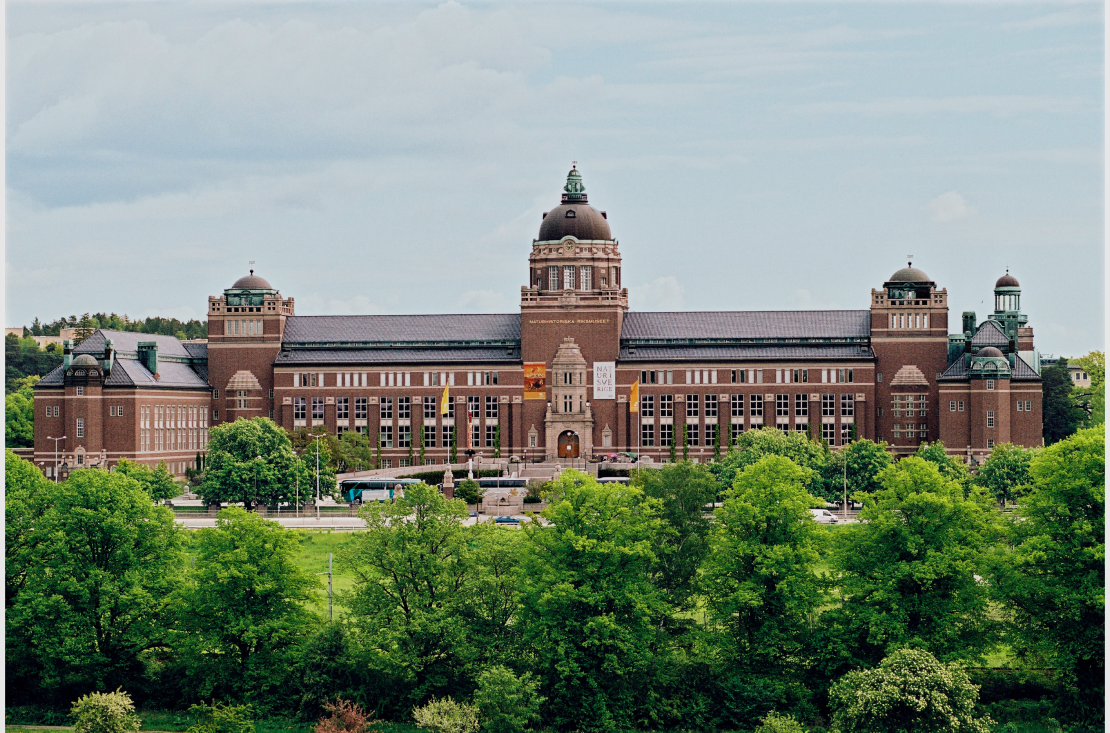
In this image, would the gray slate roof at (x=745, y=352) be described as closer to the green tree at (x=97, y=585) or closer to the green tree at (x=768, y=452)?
the green tree at (x=768, y=452)

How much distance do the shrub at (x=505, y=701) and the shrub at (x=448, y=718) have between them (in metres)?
0.54

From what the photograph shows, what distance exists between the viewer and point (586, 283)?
147m

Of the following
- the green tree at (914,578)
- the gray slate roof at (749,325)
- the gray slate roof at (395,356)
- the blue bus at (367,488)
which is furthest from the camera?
the gray slate roof at (395,356)

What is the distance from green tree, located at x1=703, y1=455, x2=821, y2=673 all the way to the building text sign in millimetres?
77050

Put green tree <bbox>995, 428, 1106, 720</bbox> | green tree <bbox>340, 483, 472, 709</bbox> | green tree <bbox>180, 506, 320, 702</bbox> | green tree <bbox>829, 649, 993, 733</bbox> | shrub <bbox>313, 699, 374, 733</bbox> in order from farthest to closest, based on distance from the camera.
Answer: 1. green tree <bbox>180, 506, 320, 702</bbox>
2. green tree <bbox>340, 483, 472, 709</bbox>
3. green tree <bbox>995, 428, 1106, 720</bbox>
4. shrub <bbox>313, 699, 374, 733</bbox>
5. green tree <bbox>829, 649, 993, 733</bbox>

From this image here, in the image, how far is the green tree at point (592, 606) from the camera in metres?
60.9

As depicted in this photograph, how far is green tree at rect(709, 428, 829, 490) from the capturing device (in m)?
116

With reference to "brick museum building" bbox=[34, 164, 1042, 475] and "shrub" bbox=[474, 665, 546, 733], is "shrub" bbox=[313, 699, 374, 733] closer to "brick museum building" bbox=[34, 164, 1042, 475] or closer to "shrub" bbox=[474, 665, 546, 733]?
"shrub" bbox=[474, 665, 546, 733]

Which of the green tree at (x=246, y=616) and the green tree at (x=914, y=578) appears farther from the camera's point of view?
the green tree at (x=246, y=616)

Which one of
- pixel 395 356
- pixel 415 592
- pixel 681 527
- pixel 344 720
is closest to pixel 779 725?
pixel 681 527

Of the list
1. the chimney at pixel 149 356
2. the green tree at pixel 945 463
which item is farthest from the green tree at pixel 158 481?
the green tree at pixel 945 463

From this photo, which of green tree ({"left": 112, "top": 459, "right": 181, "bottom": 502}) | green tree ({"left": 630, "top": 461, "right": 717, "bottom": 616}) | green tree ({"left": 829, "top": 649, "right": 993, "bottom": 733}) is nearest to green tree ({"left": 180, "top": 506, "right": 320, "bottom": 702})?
green tree ({"left": 630, "top": 461, "right": 717, "bottom": 616})

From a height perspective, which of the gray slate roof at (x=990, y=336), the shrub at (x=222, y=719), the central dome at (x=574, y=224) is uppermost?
the central dome at (x=574, y=224)

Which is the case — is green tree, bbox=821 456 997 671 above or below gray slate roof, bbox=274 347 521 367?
below
